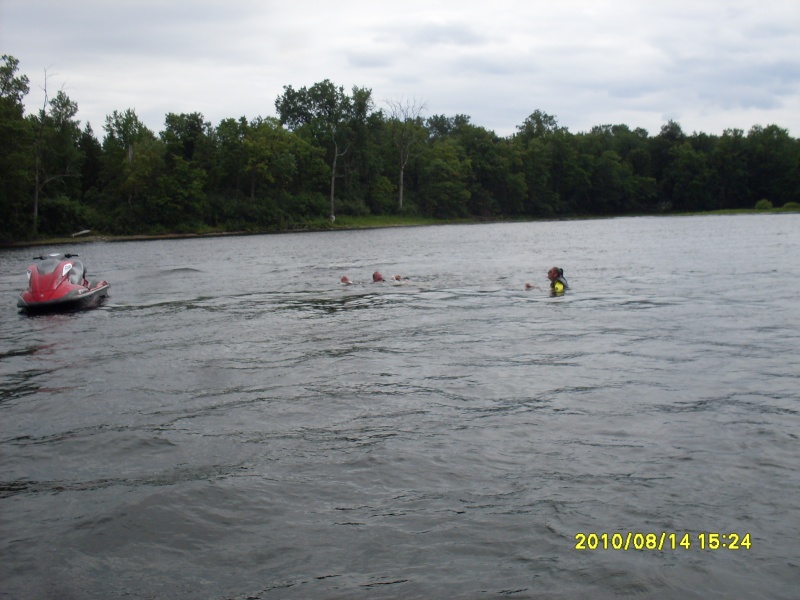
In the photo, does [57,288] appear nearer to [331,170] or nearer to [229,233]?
[229,233]

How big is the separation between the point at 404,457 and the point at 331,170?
89.1m

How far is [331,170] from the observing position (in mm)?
94688

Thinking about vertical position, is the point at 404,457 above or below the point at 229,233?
below

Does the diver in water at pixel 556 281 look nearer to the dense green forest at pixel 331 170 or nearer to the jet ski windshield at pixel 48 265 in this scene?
the jet ski windshield at pixel 48 265

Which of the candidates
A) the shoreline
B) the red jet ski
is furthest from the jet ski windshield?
the shoreline

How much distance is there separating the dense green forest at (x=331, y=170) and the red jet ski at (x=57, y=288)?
44.4 metres

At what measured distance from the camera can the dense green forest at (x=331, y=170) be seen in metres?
69.7

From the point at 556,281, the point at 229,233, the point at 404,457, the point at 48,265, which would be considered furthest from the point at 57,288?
the point at 229,233

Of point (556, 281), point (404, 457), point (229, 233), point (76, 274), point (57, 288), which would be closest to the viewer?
point (404, 457)

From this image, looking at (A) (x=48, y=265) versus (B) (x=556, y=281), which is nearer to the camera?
(A) (x=48, y=265)

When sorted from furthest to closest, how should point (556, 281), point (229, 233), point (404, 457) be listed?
point (229, 233)
point (556, 281)
point (404, 457)

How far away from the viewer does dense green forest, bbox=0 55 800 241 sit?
6969 cm

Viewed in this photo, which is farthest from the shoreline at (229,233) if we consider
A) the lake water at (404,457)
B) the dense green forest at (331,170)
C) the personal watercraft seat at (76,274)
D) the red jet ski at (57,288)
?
the lake water at (404,457)

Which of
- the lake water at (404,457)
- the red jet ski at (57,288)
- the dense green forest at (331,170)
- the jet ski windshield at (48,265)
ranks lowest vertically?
the lake water at (404,457)
